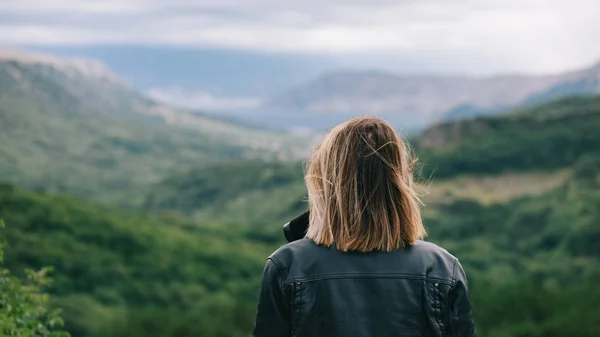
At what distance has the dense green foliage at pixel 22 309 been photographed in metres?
8.66

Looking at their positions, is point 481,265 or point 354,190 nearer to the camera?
point 354,190

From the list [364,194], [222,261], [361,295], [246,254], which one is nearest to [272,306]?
[361,295]

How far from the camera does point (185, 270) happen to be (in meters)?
140

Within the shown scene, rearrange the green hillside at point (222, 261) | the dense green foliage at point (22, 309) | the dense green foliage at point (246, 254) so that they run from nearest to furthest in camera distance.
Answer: the dense green foliage at point (22, 309), the green hillside at point (222, 261), the dense green foliage at point (246, 254)

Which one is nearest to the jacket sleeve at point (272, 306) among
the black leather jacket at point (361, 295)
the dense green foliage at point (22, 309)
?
the black leather jacket at point (361, 295)

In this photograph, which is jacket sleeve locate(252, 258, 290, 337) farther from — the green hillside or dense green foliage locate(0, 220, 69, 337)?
the green hillside

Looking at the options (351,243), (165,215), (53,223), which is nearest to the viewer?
(351,243)

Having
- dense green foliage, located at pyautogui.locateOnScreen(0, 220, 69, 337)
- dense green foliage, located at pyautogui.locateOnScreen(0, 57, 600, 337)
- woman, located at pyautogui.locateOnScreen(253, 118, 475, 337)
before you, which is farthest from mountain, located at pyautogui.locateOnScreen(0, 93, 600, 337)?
woman, located at pyautogui.locateOnScreen(253, 118, 475, 337)

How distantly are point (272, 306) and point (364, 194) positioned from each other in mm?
863

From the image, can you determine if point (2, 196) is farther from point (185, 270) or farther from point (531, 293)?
point (531, 293)

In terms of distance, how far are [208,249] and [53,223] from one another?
112 feet

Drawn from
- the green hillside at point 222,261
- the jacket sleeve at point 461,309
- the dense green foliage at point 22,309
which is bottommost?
the green hillside at point 222,261

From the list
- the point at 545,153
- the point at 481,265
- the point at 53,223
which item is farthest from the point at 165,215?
the point at 545,153

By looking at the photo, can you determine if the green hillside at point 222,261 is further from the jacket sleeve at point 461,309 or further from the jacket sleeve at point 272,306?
the jacket sleeve at point 272,306
